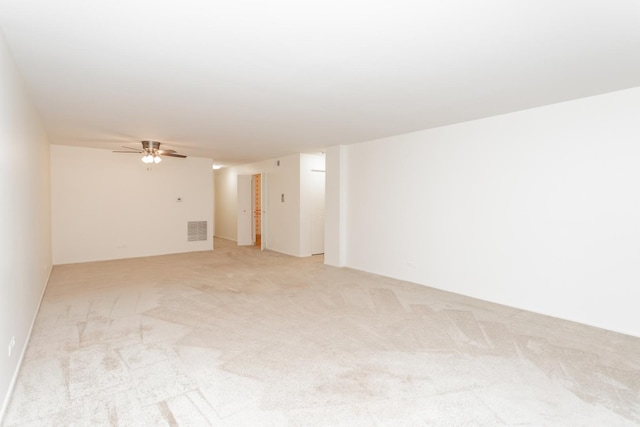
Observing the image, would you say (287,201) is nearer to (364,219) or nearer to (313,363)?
(364,219)

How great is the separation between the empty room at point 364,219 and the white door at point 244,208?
2.94 meters

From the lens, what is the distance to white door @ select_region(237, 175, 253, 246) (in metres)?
9.47

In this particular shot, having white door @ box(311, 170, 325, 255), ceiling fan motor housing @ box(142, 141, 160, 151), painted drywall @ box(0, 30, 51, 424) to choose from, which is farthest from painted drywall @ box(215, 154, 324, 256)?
painted drywall @ box(0, 30, 51, 424)

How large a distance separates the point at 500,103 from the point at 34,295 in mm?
5474

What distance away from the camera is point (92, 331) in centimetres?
344

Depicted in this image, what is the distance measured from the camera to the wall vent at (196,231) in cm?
862

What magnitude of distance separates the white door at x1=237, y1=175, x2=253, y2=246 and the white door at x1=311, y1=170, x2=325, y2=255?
7.80 ft

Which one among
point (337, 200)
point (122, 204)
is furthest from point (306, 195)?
point (122, 204)

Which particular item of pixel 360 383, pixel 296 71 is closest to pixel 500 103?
pixel 296 71

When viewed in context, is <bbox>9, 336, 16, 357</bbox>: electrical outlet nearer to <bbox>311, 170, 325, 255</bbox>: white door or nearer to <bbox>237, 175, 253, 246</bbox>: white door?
<bbox>311, 170, 325, 255</bbox>: white door

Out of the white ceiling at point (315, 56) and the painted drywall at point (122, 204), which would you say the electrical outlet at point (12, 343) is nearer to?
the white ceiling at point (315, 56)

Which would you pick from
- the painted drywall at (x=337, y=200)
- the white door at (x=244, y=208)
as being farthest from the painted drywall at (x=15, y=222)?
the white door at (x=244, y=208)

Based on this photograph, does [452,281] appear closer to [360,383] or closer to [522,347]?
[522,347]

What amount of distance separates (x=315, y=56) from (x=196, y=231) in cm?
697
